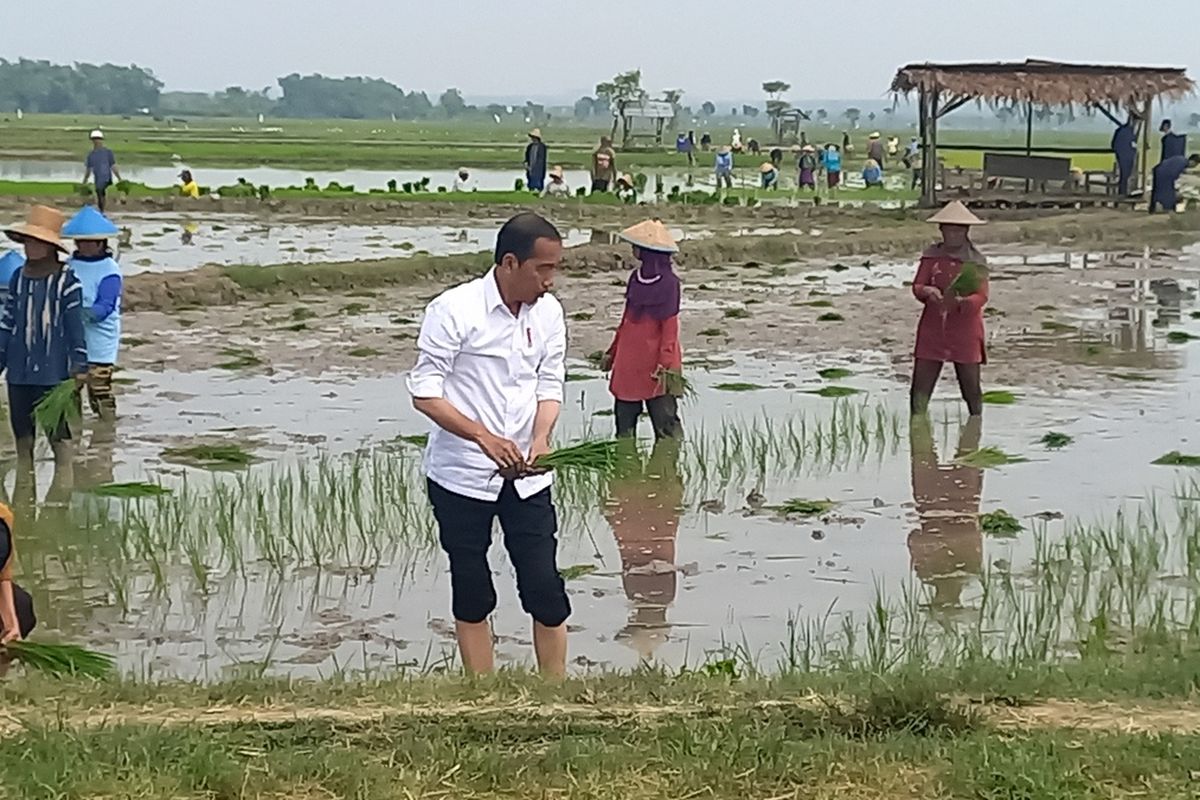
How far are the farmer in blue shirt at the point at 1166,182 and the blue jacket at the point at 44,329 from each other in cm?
1946

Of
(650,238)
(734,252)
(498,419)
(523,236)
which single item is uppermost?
(523,236)

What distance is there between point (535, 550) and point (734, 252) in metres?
15.3

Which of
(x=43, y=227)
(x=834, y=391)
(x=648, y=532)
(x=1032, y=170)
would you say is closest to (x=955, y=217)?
(x=834, y=391)

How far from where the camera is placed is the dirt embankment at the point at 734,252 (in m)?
15.5

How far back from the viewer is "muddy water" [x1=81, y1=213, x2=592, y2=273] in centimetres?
1873

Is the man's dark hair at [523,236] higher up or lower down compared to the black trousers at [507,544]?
higher up

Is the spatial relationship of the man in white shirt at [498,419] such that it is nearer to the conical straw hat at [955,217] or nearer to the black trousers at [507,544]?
the black trousers at [507,544]

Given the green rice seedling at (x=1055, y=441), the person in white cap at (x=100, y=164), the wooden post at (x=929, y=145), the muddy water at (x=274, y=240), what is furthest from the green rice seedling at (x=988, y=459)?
the person in white cap at (x=100, y=164)

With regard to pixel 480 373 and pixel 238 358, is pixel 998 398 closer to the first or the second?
pixel 238 358

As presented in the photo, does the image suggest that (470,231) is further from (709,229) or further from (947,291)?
(947,291)

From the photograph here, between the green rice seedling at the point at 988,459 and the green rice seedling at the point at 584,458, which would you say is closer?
the green rice seedling at the point at 584,458

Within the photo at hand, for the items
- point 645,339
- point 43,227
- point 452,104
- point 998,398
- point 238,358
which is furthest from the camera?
point 452,104

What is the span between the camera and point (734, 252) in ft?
65.0

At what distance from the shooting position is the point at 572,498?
762 cm
